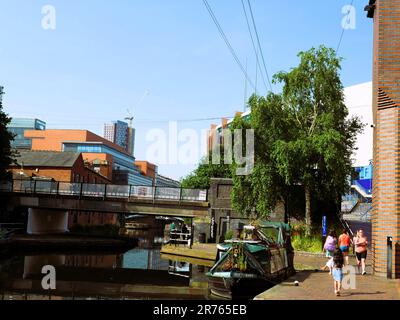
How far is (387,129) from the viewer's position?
50.0 ft

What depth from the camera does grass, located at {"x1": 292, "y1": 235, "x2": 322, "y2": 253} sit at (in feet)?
89.5

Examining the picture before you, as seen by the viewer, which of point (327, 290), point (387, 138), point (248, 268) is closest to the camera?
point (327, 290)

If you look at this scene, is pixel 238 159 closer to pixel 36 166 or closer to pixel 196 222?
pixel 196 222

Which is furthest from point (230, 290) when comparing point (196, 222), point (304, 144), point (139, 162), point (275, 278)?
point (139, 162)

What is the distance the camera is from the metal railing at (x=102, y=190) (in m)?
38.3

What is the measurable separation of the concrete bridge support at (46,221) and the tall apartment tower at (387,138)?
34.6m

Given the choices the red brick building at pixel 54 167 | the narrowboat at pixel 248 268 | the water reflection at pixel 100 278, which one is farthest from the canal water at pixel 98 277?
the red brick building at pixel 54 167

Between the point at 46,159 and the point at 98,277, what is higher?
the point at 46,159

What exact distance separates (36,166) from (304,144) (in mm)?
38033

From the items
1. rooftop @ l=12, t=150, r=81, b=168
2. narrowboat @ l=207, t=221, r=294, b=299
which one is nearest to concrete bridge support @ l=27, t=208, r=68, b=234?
rooftop @ l=12, t=150, r=81, b=168

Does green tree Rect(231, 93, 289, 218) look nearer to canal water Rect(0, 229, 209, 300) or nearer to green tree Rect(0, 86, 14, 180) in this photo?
canal water Rect(0, 229, 209, 300)

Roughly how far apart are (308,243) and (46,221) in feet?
93.5

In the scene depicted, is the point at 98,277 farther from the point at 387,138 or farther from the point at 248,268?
the point at 387,138

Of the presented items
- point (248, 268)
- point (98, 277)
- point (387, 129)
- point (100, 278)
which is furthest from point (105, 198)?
point (387, 129)
